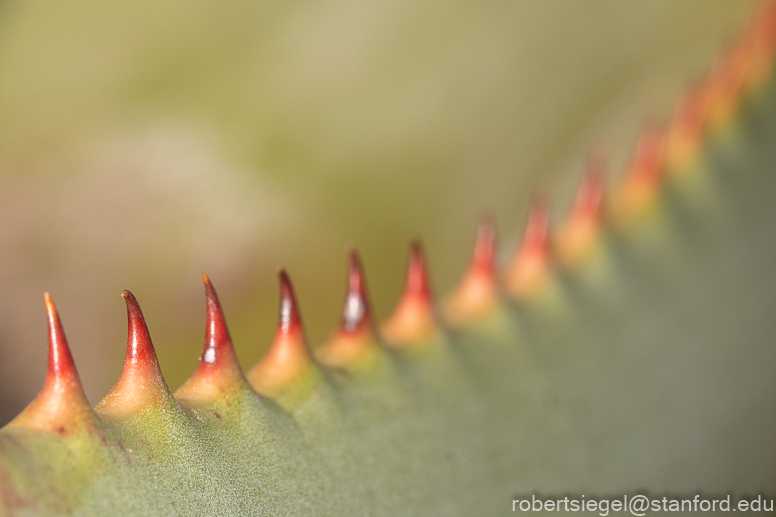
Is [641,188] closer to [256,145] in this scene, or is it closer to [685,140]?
[685,140]

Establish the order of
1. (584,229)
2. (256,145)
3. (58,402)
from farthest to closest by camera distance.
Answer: (256,145) < (584,229) < (58,402)

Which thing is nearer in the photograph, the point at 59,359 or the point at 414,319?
the point at 59,359

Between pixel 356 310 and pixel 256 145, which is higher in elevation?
pixel 256 145

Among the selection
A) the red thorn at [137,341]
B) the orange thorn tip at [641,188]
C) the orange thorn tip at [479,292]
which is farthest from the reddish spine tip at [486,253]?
the red thorn at [137,341]

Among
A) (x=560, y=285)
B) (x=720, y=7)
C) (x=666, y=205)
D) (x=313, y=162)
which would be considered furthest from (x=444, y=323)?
(x=720, y=7)

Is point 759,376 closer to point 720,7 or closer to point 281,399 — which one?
point 281,399

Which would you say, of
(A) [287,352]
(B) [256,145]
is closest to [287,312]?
(A) [287,352]

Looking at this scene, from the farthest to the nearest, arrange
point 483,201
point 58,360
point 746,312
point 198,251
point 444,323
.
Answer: point 483,201 < point 198,251 < point 746,312 < point 444,323 < point 58,360
